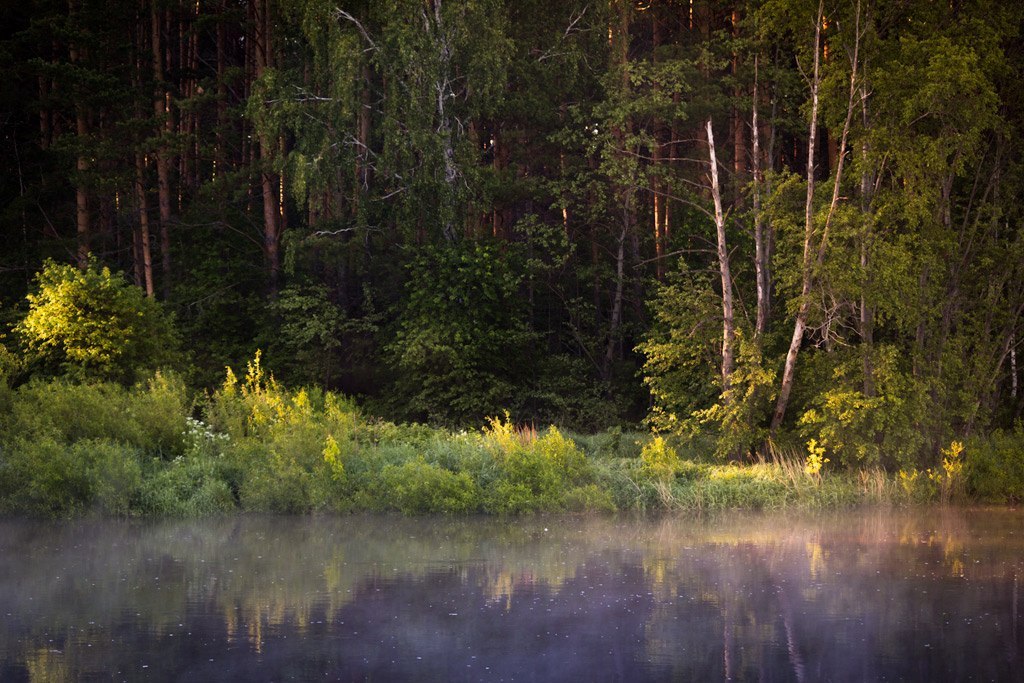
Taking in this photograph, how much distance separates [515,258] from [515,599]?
63.1ft

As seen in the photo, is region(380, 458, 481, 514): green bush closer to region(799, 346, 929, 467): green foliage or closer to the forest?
the forest

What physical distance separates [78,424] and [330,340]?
10.6 meters

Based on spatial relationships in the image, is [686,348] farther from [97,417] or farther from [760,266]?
[97,417]

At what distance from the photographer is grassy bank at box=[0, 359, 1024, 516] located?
67.1 ft

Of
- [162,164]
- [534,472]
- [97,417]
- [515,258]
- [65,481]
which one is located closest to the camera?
[65,481]

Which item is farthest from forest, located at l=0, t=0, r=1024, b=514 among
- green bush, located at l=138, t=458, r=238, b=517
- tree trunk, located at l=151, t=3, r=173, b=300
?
tree trunk, located at l=151, t=3, r=173, b=300

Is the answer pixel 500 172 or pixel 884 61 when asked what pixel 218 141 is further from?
pixel 884 61

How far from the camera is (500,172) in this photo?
33875mm

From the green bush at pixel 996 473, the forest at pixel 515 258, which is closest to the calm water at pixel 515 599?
the green bush at pixel 996 473

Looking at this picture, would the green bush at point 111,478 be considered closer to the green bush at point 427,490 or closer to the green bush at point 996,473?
the green bush at point 427,490

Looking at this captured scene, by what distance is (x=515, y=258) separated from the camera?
32.7 m

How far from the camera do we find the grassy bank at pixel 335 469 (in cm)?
2045

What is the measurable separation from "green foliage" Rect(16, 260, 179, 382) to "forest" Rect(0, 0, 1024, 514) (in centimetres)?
7

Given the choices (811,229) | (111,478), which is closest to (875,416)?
(811,229)
